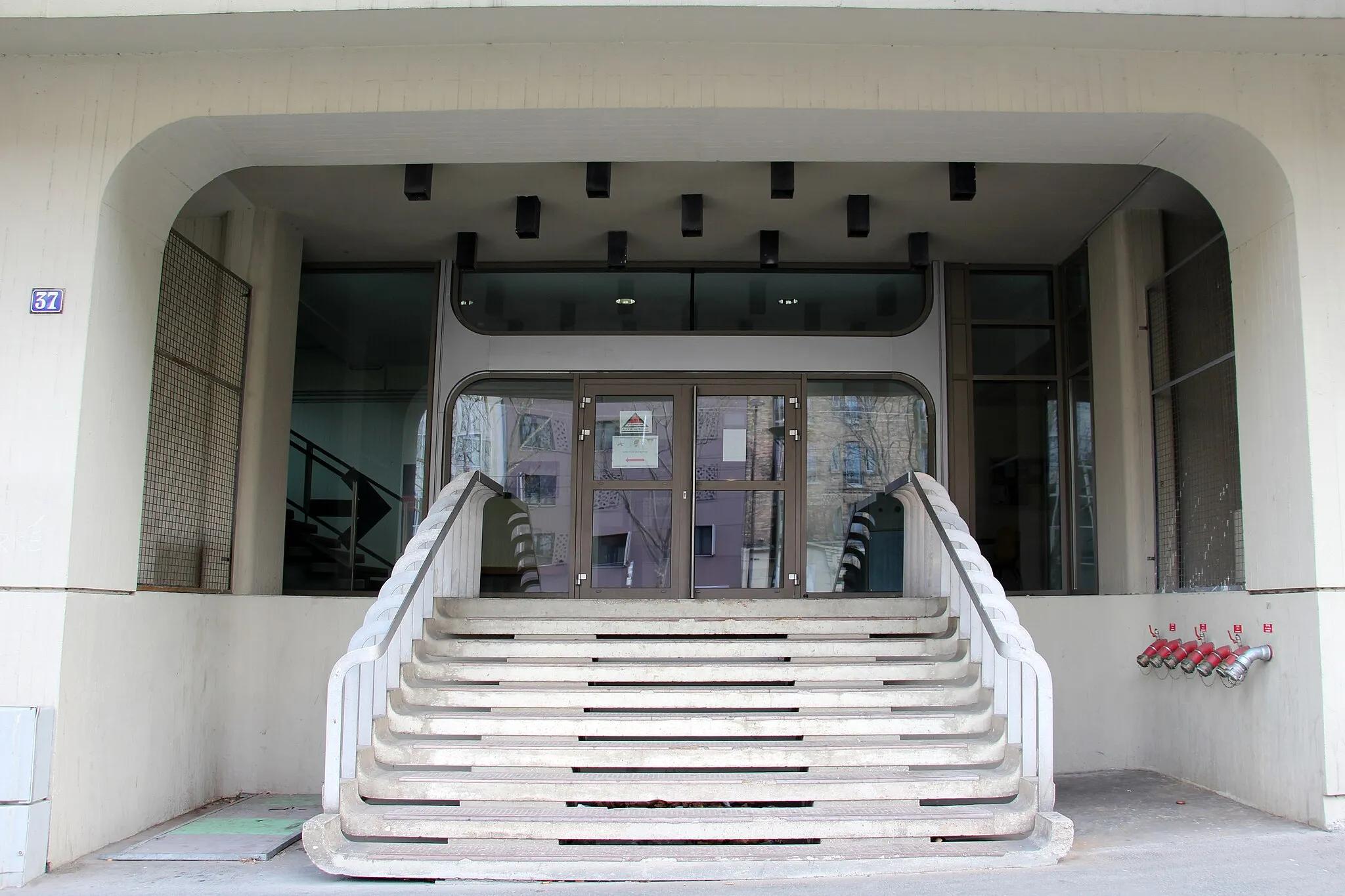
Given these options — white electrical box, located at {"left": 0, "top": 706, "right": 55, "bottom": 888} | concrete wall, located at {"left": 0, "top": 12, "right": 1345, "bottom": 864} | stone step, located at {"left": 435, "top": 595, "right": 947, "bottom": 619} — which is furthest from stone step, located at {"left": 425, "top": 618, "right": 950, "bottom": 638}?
white electrical box, located at {"left": 0, "top": 706, "right": 55, "bottom": 888}

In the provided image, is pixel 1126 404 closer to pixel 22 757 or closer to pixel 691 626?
pixel 691 626

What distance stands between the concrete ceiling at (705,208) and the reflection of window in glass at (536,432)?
126 centimetres

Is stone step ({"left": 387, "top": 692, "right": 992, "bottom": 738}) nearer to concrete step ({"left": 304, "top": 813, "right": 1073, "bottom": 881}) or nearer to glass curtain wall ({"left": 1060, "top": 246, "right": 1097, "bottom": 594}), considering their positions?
concrete step ({"left": 304, "top": 813, "right": 1073, "bottom": 881})

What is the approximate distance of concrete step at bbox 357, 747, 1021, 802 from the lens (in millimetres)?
4723

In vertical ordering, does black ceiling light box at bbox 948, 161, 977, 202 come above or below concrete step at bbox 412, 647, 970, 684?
above

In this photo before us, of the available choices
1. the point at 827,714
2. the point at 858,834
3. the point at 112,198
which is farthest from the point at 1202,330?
the point at 112,198

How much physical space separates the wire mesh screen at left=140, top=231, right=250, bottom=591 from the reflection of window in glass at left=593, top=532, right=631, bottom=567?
8.30 ft

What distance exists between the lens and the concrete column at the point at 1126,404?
720 centimetres

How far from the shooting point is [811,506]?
819 centimetres

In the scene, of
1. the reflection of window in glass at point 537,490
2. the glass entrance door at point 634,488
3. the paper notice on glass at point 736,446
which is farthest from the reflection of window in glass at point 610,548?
the paper notice on glass at point 736,446

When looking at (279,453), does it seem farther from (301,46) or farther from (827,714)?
(827,714)

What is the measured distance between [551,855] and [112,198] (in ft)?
12.2

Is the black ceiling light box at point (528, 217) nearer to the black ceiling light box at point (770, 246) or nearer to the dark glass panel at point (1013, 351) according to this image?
the black ceiling light box at point (770, 246)

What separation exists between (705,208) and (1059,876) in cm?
488
